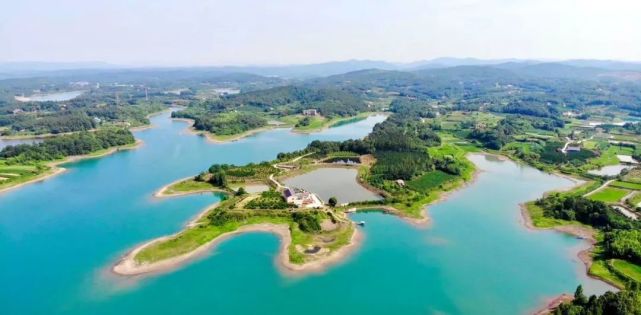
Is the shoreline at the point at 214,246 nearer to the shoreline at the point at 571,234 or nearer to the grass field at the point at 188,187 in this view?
the grass field at the point at 188,187

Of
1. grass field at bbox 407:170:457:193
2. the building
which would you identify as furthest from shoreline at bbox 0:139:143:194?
grass field at bbox 407:170:457:193

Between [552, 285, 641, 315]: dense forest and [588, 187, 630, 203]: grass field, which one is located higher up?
[552, 285, 641, 315]: dense forest

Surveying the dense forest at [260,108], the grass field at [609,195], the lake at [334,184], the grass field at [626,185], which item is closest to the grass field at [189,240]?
the lake at [334,184]

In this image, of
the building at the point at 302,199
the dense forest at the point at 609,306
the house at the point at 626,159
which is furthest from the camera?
the house at the point at 626,159

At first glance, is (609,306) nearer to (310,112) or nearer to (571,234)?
(571,234)

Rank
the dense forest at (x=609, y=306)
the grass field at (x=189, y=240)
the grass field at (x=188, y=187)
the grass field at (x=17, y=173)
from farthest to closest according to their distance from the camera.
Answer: the grass field at (x=17, y=173), the grass field at (x=188, y=187), the grass field at (x=189, y=240), the dense forest at (x=609, y=306)

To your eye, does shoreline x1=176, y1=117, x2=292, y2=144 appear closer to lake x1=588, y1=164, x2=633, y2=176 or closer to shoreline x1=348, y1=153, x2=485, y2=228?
shoreline x1=348, y1=153, x2=485, y2=228
